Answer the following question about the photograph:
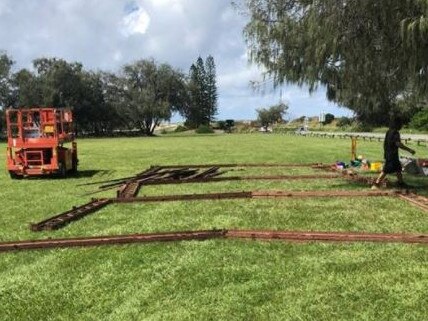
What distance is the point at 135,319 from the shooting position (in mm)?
5297

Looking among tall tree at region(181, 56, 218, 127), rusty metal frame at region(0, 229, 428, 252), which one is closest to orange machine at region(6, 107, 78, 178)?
rusty metal frame at region(0, 229, 428, 252)

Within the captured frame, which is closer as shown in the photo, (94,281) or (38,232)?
(94,281)

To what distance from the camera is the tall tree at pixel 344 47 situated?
1173 centimetres

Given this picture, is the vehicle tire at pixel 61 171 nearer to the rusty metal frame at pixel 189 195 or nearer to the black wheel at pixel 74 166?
the black wheel at pixel 74 166

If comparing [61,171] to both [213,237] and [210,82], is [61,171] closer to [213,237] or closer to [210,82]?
[213,237]

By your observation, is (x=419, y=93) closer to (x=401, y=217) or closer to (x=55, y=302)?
(x=401, y=217)

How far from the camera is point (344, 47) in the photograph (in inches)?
485

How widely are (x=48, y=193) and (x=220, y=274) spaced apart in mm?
9361

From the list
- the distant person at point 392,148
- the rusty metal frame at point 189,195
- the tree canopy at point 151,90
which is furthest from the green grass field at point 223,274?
the tree canopy at point 151,90

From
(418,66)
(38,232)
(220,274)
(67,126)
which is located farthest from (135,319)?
(67,126)

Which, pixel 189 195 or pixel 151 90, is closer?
pixel 189 195

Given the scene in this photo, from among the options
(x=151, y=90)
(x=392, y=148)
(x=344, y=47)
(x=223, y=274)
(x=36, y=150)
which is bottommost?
(x=223, y=274)

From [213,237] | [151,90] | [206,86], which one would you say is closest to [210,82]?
[206,86]

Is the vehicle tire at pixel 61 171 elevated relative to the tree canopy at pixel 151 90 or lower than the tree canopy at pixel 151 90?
lower
